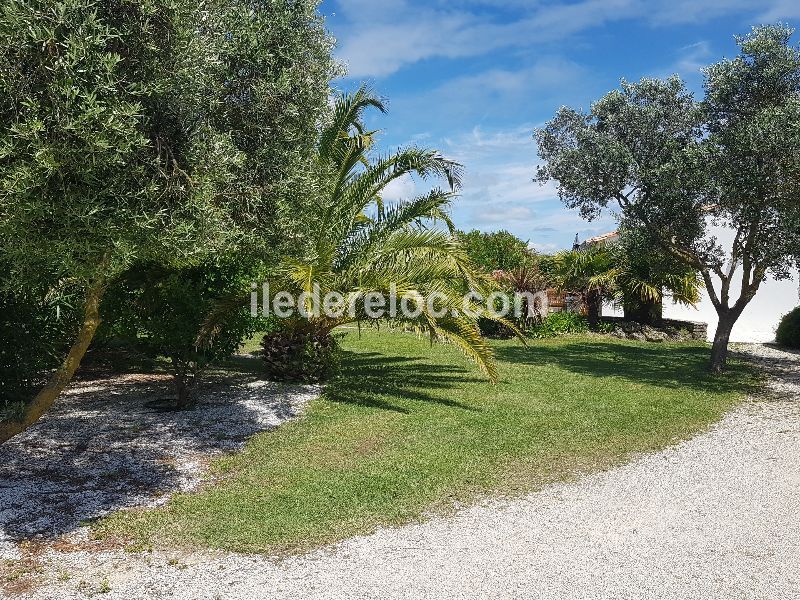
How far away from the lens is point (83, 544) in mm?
5457

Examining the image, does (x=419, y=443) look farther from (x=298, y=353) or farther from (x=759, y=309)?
(x=759, y=309)

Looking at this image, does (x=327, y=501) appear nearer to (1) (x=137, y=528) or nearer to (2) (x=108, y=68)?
(1) (x=137, y=528)

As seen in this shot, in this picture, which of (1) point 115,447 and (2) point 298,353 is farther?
(2) point 298,353

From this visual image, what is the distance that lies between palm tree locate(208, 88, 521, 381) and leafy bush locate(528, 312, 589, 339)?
934cm

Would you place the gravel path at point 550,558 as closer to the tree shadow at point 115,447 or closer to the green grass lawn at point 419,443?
the green grass lawn at point 419,443

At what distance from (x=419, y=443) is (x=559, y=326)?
1446cm

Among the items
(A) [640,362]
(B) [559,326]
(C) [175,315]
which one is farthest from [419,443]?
(B) [559,326]

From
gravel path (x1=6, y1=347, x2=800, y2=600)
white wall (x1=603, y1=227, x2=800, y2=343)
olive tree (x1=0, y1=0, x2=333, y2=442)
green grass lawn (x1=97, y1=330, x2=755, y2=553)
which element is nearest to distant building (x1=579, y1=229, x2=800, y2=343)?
white wall (x1=603, y1=227, x2=800, y2=343)

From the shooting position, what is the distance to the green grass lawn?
5918 millimetres

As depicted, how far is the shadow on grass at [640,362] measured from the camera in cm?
1316

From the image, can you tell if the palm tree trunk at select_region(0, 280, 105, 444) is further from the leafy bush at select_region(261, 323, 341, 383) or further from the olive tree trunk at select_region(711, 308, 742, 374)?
the olive tree trunk at select_region(711, 308, 742, 374)

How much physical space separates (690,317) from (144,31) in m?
22.1

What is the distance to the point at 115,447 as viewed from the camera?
8266 millimetres

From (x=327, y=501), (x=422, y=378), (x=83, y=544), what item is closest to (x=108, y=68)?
(x=83, y=544)
